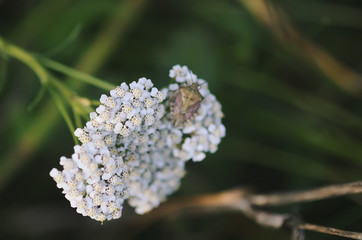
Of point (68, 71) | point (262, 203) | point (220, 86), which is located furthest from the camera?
point (220, 86)

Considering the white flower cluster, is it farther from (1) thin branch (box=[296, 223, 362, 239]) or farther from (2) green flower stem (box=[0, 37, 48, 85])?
(1) thin branch (box=[296, 223, 362, 239])

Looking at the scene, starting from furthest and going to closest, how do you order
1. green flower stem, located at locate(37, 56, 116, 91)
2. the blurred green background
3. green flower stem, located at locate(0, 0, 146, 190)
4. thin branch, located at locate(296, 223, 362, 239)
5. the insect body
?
1. the blurred green background
2. green flower stem, located at locate(0, 0, 146, 190)
3. green flower stem, located at locate(37, 56, 116, 91)
4. the insect body
5. thin branch, located at locate(296, 223, 362, 239)

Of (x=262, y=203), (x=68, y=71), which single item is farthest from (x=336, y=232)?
(x=68, y=71)

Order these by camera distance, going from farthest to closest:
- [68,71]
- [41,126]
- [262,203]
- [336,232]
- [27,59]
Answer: [41,126]
[262,203]
[27,59]
[68,71]
[336,232]

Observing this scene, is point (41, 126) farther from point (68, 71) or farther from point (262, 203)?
point (262, 203)

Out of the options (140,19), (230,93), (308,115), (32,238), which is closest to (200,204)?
(230,93)

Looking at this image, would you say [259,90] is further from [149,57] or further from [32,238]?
[32,238]

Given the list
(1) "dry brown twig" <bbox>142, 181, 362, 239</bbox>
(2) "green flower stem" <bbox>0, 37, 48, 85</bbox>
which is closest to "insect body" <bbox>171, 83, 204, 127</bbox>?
(2) "green flower stem" <bbox>0, 37, 48, 85</bbox>
